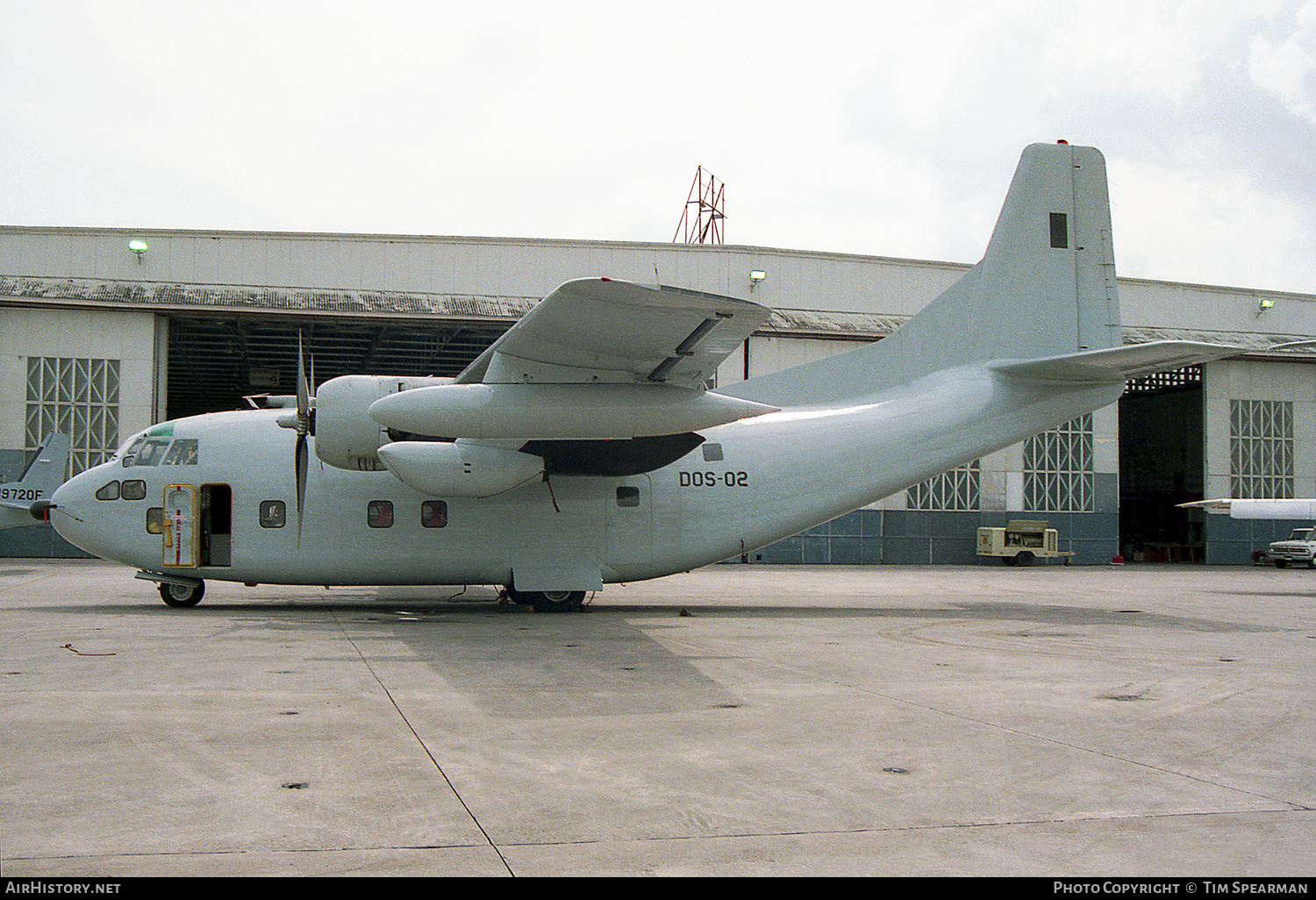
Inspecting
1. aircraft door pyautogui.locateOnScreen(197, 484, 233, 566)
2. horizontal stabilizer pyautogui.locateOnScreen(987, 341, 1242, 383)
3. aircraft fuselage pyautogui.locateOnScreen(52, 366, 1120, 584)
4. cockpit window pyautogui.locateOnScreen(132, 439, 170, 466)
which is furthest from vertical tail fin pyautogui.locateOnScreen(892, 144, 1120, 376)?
cockpit window pyautogui.locateOnScreen(132, 439, 170, 466)

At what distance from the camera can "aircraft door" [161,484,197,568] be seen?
1636cm

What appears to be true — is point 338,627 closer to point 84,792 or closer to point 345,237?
point 84,792

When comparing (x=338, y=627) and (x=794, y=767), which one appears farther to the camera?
(x=338, y=627)

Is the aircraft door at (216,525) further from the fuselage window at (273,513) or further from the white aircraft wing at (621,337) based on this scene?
the white aircraft wing at (621,337)

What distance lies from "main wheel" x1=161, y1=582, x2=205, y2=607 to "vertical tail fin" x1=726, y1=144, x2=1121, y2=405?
33.7 feet

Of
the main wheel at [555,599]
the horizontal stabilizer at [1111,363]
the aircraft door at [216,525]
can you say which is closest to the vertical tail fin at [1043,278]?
the horizontal stabilizer at [1111,363]

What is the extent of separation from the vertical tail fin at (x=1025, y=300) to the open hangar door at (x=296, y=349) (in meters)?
18.0

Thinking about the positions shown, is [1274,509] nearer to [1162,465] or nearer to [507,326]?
[1162,465]

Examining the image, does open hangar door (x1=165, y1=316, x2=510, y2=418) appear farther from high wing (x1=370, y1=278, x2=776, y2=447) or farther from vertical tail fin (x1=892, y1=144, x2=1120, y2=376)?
vertical tail fin (x1=892, y1=144, x2=1120, y2=376)

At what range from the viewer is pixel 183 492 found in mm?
16453

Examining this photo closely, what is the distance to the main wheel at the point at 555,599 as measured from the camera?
17.0 metres
